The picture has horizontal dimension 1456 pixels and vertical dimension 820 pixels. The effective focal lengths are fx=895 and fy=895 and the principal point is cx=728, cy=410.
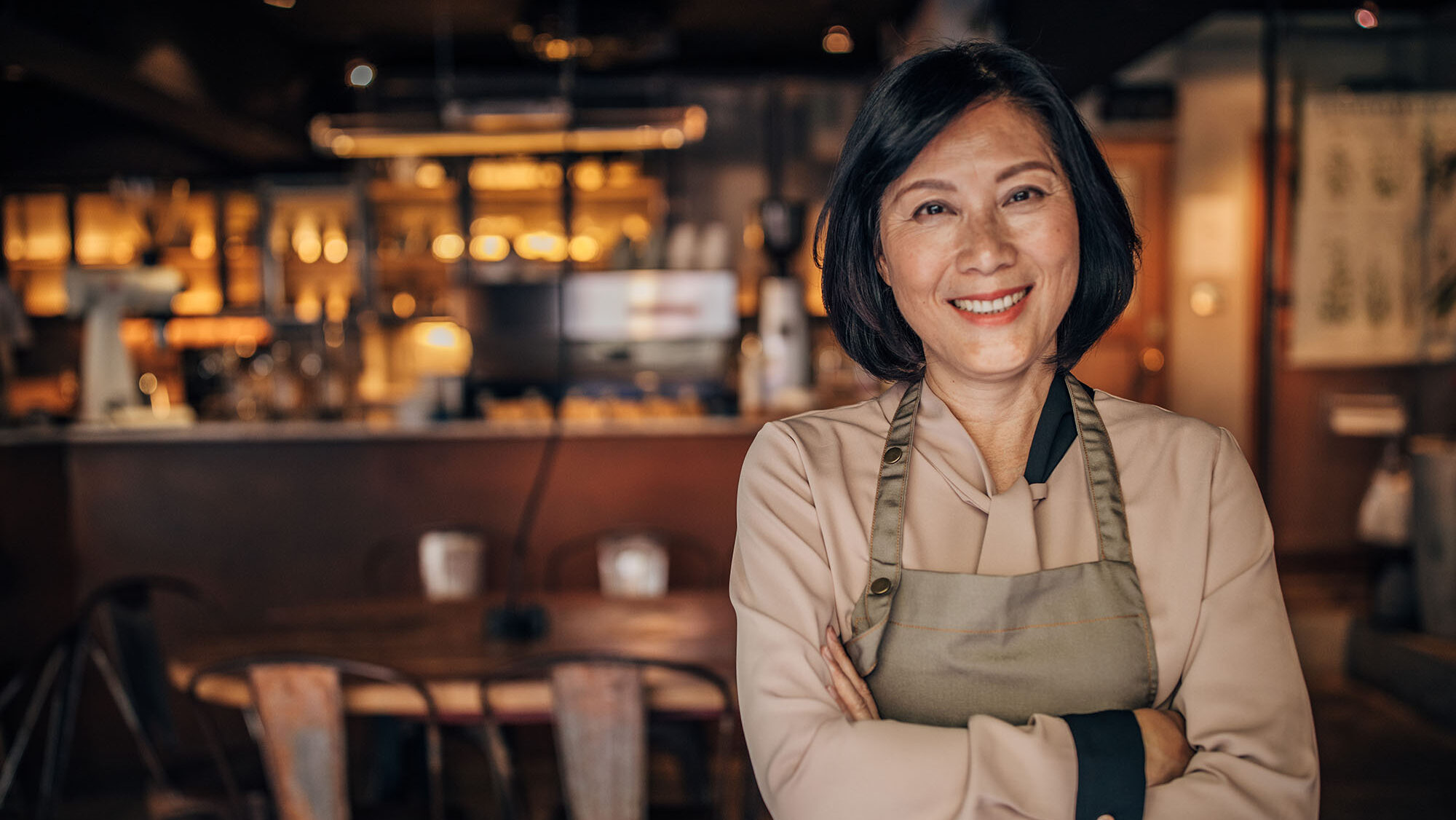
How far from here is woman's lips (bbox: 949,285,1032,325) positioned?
2.70ft

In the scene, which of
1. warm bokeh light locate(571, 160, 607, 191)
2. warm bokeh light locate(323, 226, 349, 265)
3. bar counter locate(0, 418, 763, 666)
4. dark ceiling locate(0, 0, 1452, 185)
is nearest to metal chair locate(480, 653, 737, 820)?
bar counter locate(0, 418, 763, 666)

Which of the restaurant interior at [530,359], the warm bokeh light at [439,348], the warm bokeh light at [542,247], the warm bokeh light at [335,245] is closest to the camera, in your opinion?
the restaurant interior at [530,359]

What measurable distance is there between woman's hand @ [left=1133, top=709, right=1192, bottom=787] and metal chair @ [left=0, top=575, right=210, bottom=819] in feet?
6.86

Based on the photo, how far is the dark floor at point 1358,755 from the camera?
8.80 ft

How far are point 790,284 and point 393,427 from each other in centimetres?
233

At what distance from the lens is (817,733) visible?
2.59ft

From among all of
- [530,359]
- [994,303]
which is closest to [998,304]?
[994,303]

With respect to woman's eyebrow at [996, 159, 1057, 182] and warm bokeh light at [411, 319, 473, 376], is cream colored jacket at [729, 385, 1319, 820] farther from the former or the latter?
warm bokeh light at [411, 319, 473, 376]

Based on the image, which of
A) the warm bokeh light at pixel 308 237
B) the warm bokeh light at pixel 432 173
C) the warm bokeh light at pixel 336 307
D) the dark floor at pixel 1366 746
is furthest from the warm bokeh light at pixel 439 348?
the dark floor at pixel 1366 746

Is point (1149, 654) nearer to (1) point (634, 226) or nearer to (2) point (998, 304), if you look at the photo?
(2) point (998, 304)

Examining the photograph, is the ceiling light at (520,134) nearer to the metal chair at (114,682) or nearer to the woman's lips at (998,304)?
the metal chair at (114,682)

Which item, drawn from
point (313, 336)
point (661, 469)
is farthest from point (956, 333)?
point (313, 336)

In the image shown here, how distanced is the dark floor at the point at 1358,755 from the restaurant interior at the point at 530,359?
2 centimetres

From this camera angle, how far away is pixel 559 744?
1.68 meters
